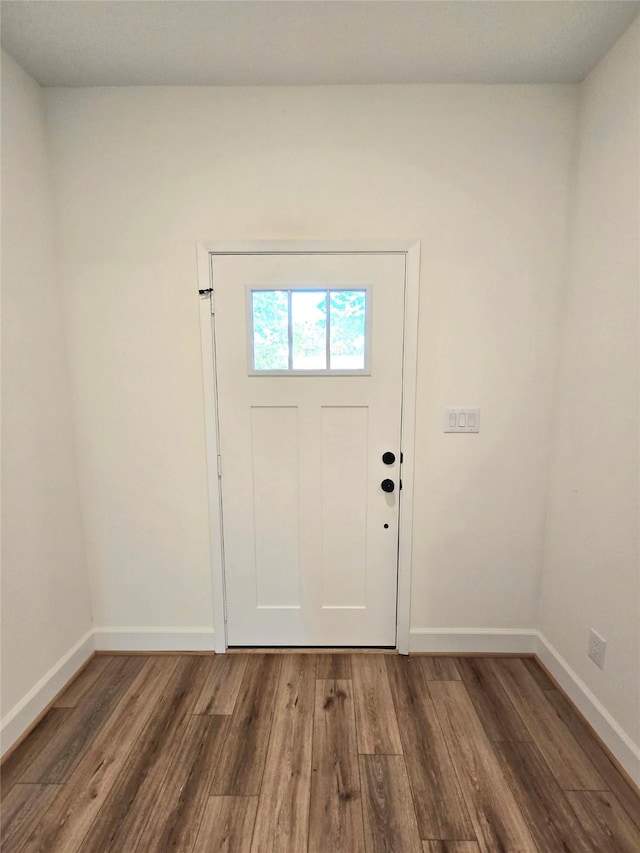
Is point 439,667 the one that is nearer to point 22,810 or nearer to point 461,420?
point 461,420

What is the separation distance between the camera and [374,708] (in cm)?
167

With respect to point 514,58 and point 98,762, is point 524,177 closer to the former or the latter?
point 514,58

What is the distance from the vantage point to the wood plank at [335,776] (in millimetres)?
1203

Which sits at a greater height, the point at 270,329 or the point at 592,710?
the point at 270,329

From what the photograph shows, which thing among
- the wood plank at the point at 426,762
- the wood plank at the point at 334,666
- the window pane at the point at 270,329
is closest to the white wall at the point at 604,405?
the wood plank at the point at 426,762

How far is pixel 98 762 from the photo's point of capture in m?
1.46

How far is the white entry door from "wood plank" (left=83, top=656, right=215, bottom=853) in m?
0.32

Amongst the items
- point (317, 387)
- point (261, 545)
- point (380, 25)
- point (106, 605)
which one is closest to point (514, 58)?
point (380, 25)

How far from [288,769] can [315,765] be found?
10 cm

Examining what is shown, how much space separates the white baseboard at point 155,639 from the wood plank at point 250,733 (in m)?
0.28

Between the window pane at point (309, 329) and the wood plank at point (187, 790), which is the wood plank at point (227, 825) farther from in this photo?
the window pane at point (309, 329)

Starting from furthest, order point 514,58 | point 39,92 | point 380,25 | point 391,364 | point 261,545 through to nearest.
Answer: point 261,545 < point 391,364 < point 39,92 < point 514,58 < point 380,25

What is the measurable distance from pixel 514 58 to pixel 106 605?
10.3 ft

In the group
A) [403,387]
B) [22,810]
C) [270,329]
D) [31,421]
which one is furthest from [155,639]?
[403,387]
